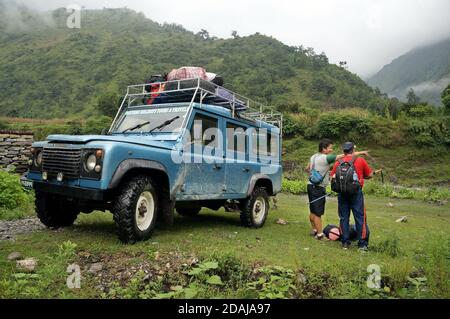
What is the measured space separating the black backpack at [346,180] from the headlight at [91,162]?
3.85 m

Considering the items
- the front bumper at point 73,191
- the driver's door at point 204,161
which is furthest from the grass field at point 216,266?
the driver's door at point 204,161


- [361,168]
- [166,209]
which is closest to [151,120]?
[166,209]

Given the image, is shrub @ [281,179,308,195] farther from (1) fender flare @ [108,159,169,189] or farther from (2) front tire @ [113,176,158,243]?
(1) fender flare @ [108,159,169,189]

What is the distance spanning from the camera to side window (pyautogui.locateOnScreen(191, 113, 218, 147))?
672 centimetres

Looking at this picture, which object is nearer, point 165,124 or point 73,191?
point 73,191

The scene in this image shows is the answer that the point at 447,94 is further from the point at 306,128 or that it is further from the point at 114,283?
the point at 114,283

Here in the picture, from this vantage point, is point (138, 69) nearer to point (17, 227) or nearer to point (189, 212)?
point (189, 212)

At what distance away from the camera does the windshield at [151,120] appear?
261 inches

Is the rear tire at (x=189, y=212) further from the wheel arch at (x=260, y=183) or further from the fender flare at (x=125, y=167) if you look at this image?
the fender flare at (x=125, y=167)

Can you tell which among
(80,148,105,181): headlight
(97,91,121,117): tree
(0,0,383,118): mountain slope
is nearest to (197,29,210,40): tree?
(0,0,383,118): mountain slope

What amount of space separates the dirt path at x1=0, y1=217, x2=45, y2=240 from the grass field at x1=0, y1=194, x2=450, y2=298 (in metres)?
0.40

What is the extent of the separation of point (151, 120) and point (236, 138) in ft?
6.08

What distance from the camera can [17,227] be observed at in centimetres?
675

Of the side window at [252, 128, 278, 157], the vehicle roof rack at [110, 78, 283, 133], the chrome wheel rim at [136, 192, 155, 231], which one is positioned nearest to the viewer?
the chrome wheel rim at [136, 192, 155, 231]
